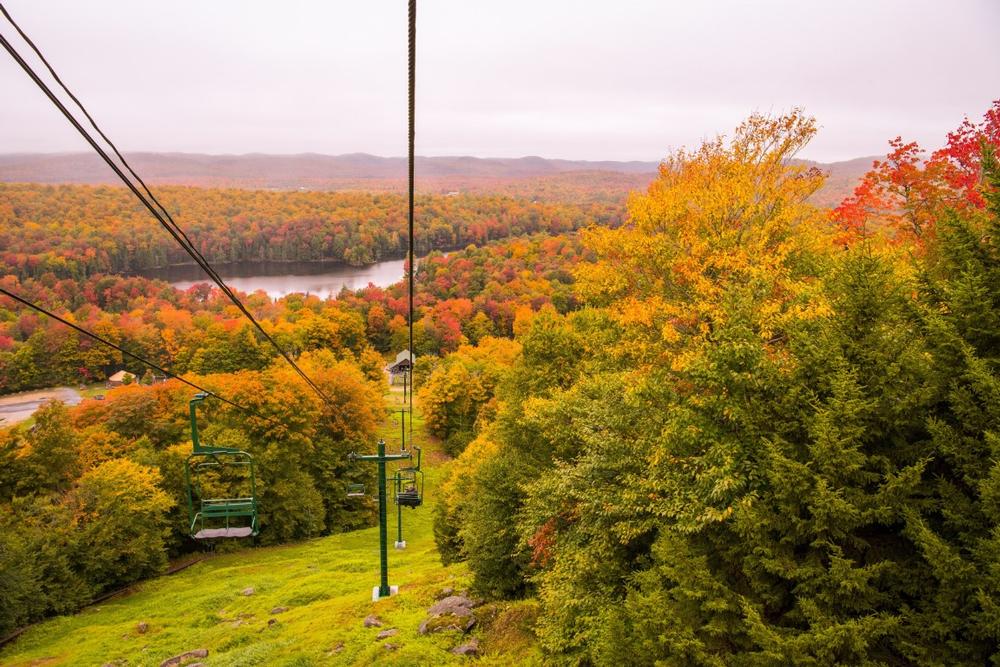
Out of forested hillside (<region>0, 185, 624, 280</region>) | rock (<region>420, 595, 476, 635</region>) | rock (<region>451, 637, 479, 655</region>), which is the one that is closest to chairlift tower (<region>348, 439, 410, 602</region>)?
rock (<region>420, 595, 476, 635</region>)

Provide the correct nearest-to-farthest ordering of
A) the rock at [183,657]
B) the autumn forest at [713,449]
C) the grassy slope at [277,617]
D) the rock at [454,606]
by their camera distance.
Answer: the autumn forest at [713,449] < the grassy slope at [277,617] < the rock at [454,606] < the rock at [183,657]

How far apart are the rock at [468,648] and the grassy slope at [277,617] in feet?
0.84

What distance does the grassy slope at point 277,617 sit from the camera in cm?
1673

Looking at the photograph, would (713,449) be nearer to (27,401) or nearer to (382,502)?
(382,502)

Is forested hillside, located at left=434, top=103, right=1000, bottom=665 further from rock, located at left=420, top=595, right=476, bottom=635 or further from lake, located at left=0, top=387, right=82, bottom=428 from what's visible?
lake, located at left=0, top=387, right=82, bottom=428

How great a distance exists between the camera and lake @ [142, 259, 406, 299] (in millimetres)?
144350

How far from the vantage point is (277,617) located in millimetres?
23906

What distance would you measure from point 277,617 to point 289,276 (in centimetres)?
15280

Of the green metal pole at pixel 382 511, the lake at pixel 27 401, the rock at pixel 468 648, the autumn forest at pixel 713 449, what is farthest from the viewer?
the lake at pixel 27 401

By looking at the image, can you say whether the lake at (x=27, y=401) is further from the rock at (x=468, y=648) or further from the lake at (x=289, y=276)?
the rock at (x=468, y=648)

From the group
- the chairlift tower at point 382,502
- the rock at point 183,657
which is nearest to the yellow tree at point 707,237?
the chairlift tower at point 382,502

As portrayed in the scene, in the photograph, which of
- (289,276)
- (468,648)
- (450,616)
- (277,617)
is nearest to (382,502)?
(450,616)

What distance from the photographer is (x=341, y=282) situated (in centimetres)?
15275

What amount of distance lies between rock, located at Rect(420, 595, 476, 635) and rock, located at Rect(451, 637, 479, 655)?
3.70ft
